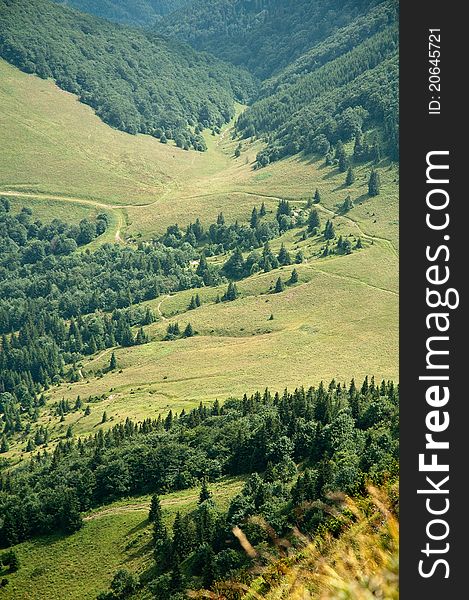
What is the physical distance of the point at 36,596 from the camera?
282 feet

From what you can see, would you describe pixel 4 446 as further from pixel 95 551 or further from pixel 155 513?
pixel 155 513

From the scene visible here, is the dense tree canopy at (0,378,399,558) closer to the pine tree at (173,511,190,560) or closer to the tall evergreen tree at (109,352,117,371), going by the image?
the pine tree at (173,511,190,560)

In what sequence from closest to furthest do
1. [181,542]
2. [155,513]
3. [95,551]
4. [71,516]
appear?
[181,542], [155,513], [95,551], [71,516]

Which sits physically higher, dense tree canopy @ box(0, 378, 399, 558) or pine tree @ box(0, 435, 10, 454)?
dense tree canopy @ box(0, 378, 399, 558)

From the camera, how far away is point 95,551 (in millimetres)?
93062

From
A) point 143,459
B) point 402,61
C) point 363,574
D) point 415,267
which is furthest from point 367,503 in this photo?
point 143,459

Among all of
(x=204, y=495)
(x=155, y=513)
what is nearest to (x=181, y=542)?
(x=155, y=513)

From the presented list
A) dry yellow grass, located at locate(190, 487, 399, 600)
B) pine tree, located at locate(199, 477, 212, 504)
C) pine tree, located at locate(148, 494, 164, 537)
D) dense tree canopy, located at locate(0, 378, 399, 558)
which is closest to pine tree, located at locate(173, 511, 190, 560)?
dense tree canopy, located at locate(0, 378, 399, 558)

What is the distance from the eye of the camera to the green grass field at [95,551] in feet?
282

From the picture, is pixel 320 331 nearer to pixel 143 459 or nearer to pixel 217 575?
pixel 143 459

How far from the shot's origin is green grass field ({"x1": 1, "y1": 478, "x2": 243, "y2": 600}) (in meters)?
85.9

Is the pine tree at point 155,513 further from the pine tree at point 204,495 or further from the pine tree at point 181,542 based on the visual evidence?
the pine tree at point 181,542

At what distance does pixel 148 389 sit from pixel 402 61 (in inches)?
6133

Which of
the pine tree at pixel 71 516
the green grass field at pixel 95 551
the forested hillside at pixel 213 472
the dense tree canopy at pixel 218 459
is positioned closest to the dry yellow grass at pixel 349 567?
the forested hillside at pixel 213 472
